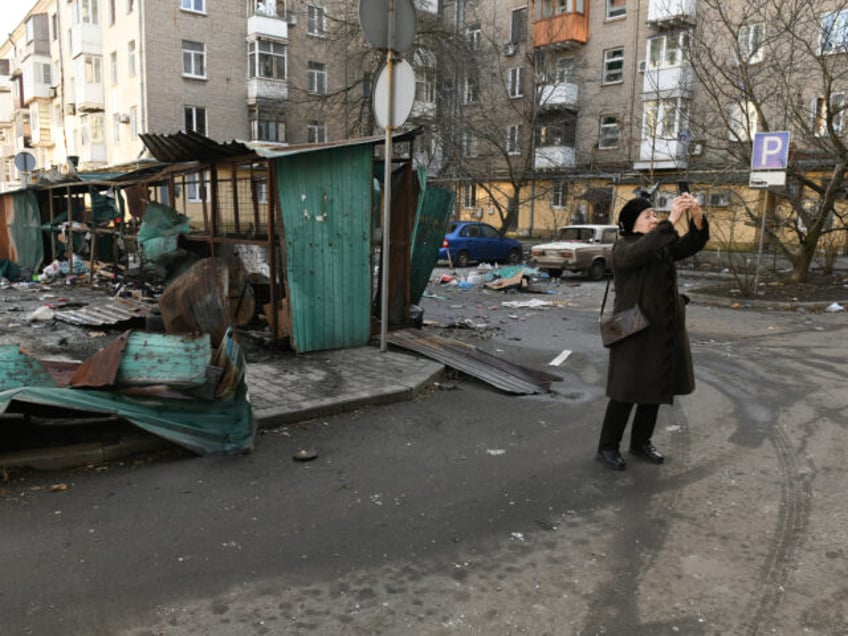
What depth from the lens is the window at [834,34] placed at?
568 inches

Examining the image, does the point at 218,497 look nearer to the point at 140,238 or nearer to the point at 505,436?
the point at 505,436

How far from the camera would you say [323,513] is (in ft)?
12.4

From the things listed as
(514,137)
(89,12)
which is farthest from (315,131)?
(89,12)

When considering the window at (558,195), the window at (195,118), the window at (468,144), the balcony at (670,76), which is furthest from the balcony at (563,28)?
the window at (195,118)

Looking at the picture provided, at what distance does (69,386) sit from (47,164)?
1990 inches

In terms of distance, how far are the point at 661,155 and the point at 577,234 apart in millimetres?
11842

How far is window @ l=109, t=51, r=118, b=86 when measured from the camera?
A: 34.2 metres

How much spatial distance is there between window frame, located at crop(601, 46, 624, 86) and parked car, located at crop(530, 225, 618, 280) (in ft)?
53.2

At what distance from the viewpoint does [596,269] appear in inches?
771

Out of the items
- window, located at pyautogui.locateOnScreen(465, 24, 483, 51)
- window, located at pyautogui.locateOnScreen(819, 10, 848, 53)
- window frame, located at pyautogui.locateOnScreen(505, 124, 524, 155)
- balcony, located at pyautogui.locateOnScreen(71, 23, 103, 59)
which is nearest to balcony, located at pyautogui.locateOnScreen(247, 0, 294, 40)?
balcony, located at pyautogui.locateOnScreen(71, 23, 103, 59)

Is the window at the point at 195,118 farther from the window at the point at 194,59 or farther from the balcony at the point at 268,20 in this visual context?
the balcony at the point at 268,20

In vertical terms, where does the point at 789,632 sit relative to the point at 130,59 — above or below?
below

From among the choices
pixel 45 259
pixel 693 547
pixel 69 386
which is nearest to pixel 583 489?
pixel 693 547

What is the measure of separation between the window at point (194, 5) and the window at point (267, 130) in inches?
224
